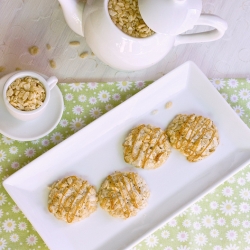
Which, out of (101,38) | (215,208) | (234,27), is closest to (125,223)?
(215,208)

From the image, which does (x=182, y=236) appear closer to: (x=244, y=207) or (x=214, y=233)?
(x=214, y=233)

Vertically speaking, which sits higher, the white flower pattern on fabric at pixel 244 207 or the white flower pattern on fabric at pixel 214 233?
the white flower pattern on fabric at pixel 244 207

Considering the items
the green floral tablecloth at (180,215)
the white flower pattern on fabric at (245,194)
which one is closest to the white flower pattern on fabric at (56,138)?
the green floral tablecloth at (180,215)

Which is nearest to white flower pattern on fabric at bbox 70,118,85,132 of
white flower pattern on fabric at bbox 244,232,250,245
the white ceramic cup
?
the white ceramic cup

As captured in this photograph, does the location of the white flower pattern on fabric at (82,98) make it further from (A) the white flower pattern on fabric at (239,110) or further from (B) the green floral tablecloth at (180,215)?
(A) the white flower pattern on fabric at (239,110)

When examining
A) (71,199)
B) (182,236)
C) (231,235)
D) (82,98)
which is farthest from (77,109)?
(231,235)

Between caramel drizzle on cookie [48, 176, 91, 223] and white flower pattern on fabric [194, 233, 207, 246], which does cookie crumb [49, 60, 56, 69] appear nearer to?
caramel drizzle on cookie [48, 176, 91, 223]
